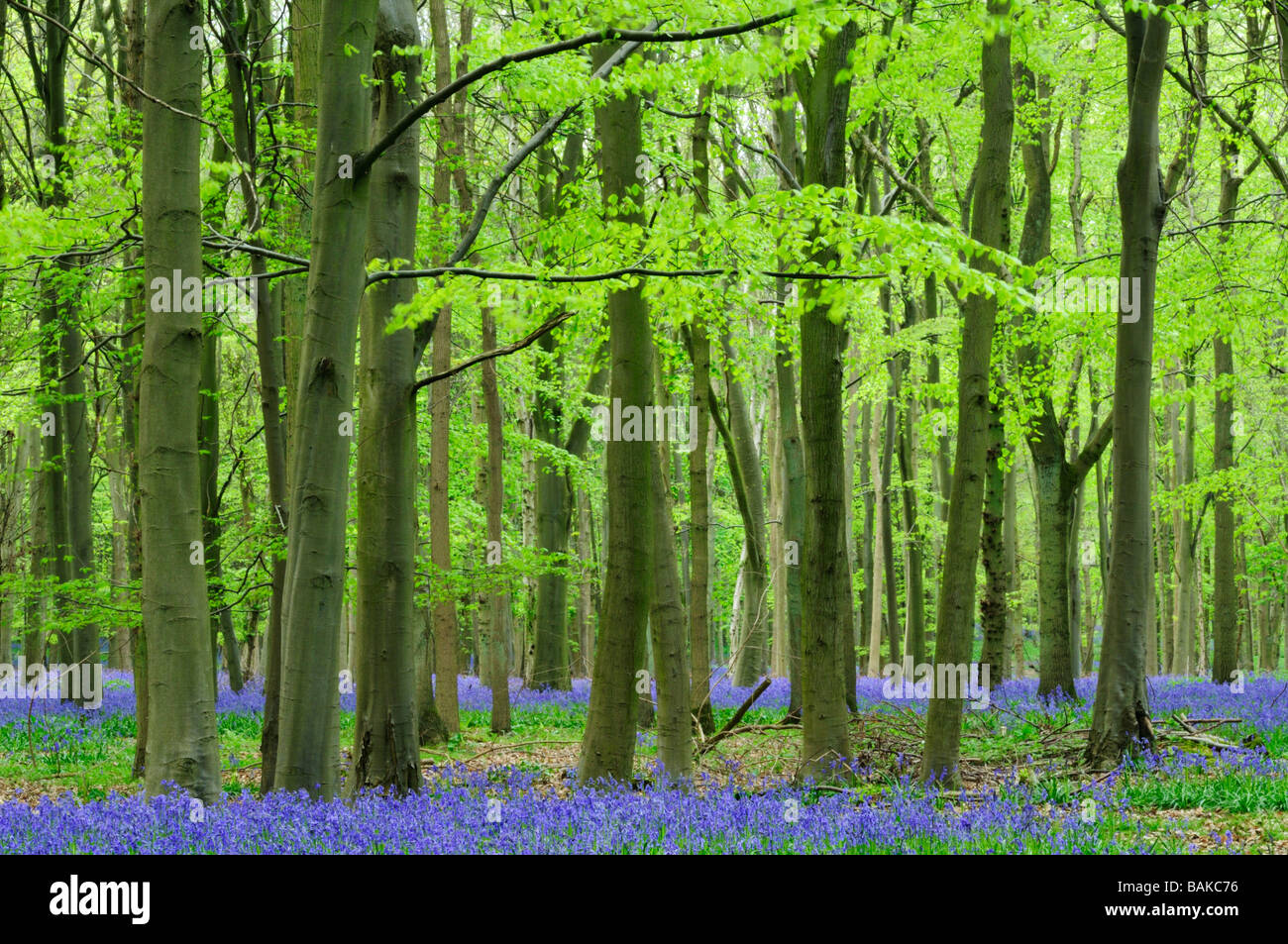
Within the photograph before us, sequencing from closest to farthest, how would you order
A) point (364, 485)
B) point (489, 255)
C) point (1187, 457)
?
point (364, 485) < point (489, 255) < point (1187, 457)

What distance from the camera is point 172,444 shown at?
5.88 m

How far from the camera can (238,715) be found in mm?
14930

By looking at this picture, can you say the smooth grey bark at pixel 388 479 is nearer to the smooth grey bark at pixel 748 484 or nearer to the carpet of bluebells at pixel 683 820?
the carpet of bluebells at pixel 683 820

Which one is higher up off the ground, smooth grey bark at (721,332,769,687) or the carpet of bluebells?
smooth grey bark at (721,332,769,687)

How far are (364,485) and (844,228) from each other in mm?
4261

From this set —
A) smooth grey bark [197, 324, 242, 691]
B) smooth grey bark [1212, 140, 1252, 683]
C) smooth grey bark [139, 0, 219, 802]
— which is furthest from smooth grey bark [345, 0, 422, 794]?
smooth grey bark [1212, 140, 1252, 683]

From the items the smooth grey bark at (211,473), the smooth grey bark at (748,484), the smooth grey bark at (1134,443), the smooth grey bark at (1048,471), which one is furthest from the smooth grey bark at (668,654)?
the smooth grey bark at (1048,471)

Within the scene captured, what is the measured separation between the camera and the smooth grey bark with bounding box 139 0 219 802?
19.0 ft

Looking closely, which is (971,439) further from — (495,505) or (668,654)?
(495,505)

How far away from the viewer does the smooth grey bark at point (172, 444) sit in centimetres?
580

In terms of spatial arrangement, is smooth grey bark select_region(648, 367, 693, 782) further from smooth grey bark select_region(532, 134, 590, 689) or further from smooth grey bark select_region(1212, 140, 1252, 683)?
smooth grey bark select_region(1212, 140, 1252, 683)

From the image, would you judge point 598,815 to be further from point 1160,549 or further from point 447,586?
point 1160,549
